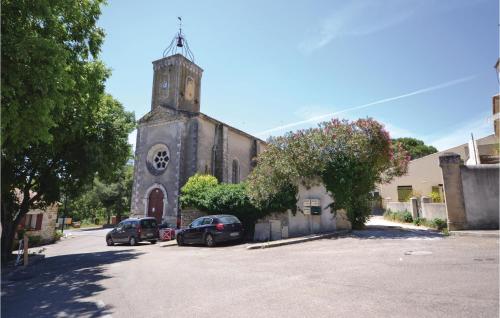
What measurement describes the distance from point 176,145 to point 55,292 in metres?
17.3

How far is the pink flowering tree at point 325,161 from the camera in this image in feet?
50.1

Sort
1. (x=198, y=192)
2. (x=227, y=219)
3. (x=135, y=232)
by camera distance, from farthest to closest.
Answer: (x=198, y=192), (x=135, y=232), (x=227, y=219)

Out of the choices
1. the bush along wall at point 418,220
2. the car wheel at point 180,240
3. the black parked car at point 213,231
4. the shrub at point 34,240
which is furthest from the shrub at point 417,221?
the shrub at point 34,240

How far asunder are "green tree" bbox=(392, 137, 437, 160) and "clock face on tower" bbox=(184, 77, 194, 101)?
35690 millimetres

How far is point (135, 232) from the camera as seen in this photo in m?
17.5

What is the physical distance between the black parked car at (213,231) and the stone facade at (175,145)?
7.17 m

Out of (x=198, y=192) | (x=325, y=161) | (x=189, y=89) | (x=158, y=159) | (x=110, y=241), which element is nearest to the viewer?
(x=325, y=161)

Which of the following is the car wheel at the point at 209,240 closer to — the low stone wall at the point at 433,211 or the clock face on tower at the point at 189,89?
the low stone wall at the point at 433,211

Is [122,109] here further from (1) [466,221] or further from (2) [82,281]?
(1) [466,221]

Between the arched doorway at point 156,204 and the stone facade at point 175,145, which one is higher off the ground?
the stone facade at point 175,145

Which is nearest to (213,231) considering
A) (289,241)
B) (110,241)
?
(289,241)

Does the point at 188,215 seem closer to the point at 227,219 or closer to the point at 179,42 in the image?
the point at 227,219

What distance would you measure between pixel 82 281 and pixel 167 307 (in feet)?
13.5

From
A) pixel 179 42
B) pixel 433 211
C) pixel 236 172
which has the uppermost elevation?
pixel 179 42
